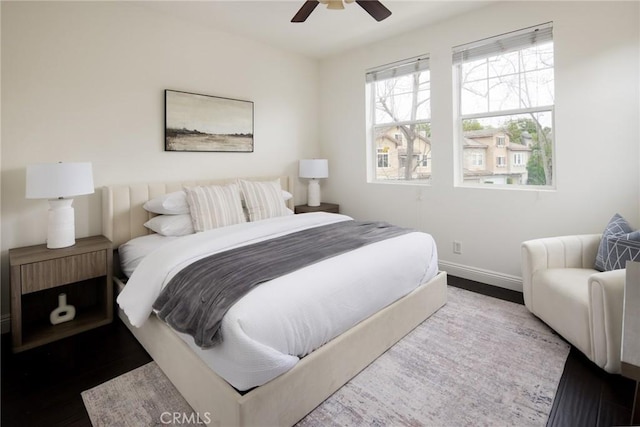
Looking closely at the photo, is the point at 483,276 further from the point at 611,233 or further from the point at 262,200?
the point at 262,200

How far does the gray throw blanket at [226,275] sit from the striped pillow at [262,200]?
0.81 m

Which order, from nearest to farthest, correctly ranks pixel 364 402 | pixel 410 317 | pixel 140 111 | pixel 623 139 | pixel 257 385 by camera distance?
pixel 257 385, pixel 364 402, pixel 410 317, pixel 623 139, pixel 140 111

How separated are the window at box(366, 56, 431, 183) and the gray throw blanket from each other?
173 centimetres

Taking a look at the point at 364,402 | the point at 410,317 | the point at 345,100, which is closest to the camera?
the point at 364,402

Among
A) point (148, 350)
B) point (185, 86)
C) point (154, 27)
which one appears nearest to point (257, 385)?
point (148, 350)

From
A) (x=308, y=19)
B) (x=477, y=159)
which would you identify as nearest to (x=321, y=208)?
(x=477, y=159)

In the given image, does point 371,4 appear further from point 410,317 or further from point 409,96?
point 410,317

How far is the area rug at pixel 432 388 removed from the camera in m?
1.61

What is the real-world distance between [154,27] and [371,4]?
206cm

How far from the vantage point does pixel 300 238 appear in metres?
2.47

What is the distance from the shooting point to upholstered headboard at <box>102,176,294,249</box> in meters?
2.79

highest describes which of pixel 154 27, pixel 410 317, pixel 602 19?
pixel 154 27

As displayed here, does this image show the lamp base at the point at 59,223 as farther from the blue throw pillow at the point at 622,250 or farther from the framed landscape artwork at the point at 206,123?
the blue throw pillow at the point at 622,250

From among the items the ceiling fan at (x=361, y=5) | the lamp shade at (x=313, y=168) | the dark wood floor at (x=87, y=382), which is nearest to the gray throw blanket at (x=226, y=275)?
the dark wood floor at (x=87, y=382)
